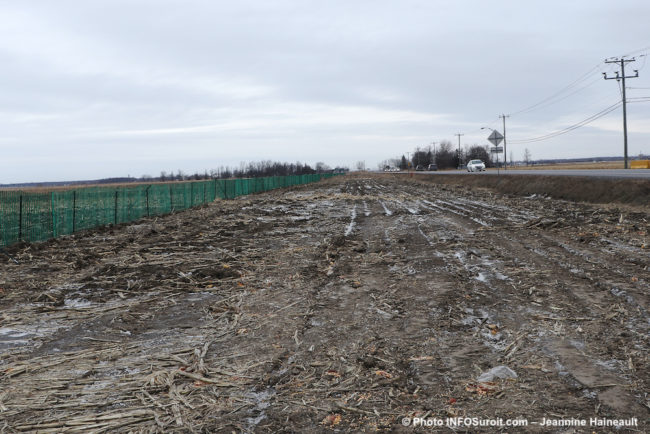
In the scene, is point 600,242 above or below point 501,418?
above

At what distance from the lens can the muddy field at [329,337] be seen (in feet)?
12.0

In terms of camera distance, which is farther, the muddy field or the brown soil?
the brown soil

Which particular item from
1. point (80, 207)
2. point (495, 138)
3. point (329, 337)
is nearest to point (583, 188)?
point (495, 138)

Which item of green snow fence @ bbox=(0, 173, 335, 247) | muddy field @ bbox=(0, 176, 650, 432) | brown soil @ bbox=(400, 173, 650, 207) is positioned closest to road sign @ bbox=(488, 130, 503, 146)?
brown soil @ bbox=(400, 173, 650, 207)

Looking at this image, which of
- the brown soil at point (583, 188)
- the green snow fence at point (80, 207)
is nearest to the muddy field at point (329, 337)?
the green snow fence at point (80, 207)

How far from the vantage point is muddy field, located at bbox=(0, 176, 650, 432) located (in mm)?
3668

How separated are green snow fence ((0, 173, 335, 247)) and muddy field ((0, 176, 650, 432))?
385 cm

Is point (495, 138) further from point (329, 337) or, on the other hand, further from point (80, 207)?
point (329, 337)

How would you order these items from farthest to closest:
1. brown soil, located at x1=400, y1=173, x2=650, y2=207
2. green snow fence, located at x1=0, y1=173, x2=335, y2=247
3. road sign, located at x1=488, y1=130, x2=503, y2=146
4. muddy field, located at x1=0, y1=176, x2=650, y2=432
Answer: road sign, located at x1=488, y1=130, x2=503, y2=146, brown soil, located at x1=400, y1=173, x2=650, y2=207, green snow fence, located at x1=0, y1=173, x2=335, y2=247, muddy field, located at x1=0, y1=176, x2=650, y2=432

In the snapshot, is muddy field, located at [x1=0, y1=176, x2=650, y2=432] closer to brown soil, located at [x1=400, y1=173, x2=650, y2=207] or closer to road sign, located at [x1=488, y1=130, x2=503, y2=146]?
brown soil, located at [x1=400, y1=173, x2=650, y2=207]

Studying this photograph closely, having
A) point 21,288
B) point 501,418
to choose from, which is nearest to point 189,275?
point 21,288

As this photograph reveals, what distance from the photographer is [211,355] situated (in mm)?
4926

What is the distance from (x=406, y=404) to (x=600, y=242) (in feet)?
28.6

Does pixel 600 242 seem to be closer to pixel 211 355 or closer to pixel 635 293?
pixel 635 293
